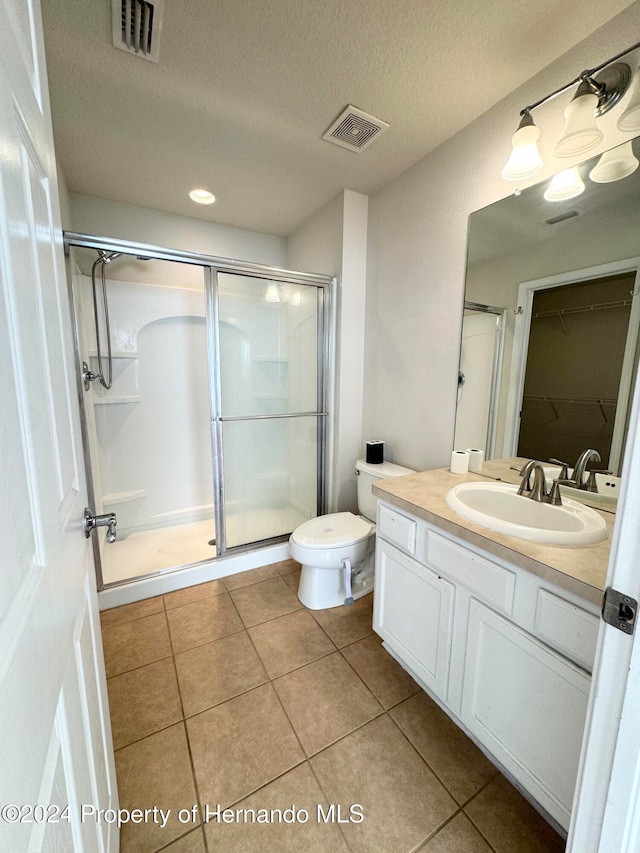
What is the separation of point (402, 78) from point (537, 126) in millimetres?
569

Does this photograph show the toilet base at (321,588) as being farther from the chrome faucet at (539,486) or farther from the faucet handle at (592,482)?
the faucet handle at (592,482)

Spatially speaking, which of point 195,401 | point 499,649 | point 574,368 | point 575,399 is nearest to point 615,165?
point 574,368

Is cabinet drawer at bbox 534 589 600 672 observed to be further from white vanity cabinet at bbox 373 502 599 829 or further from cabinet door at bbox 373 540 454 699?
cabinet door at bbox 373 540 454 699

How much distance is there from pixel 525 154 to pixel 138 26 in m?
1.46

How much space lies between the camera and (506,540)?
3.41 feet

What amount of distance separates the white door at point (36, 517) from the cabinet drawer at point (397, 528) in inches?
42.7

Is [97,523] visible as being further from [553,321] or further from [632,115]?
[632,115]

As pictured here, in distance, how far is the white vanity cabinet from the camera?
91cm

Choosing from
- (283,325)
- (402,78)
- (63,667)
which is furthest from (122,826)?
(402,78)

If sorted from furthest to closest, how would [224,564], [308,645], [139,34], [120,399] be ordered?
[120,399], [224,564], [308,645], [139,34]

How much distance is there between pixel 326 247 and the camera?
2.42 metres

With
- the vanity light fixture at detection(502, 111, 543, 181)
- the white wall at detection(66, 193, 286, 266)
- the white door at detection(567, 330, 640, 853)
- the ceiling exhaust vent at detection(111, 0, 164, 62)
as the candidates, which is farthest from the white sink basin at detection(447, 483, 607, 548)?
the white wall at detection(66, 193, 286, 266)

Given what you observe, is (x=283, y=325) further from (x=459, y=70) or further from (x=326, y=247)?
(x=459, y=70)

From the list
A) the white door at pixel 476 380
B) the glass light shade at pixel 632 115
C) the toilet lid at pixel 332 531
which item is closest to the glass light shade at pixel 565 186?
the glass light shade at pixel 632 115
